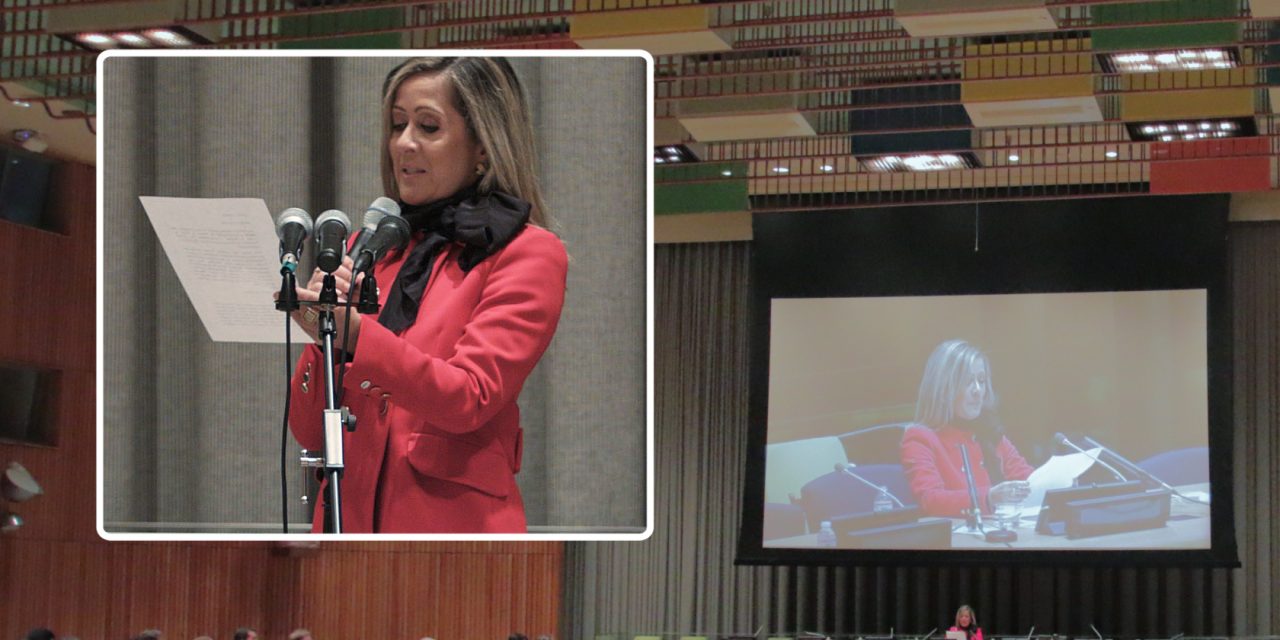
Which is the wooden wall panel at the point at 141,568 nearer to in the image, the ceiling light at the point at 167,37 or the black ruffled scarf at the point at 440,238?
the ceiling light at the point at 167,37

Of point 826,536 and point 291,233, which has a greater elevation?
point 291,233

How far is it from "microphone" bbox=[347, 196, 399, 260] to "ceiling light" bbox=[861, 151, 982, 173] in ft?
32.4

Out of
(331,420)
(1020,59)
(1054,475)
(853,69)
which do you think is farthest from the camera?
(1054,475)

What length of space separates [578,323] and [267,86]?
0.45 meters

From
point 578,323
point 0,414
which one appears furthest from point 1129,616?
point 578,323

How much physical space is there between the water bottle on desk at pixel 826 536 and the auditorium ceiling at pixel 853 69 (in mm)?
2609

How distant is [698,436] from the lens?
14.2m

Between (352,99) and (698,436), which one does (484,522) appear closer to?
(352,99)

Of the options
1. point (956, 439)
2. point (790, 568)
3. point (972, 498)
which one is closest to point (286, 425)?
point (972, 498)

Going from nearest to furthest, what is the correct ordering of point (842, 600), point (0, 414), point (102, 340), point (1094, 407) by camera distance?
point (102, 340)
point (0, 414)
point (1094, 407)
point (842, 600)

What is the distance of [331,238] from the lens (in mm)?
1734

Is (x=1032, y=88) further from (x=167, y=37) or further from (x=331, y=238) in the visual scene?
(x=331, y=238)

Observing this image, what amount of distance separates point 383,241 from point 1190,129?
9572 millimetres

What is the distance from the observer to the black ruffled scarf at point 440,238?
5.87 ft
